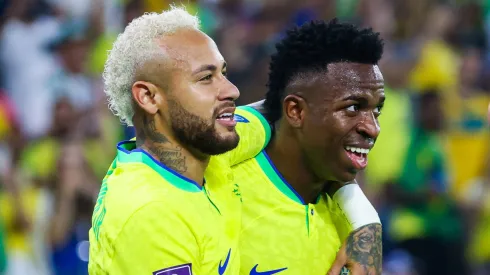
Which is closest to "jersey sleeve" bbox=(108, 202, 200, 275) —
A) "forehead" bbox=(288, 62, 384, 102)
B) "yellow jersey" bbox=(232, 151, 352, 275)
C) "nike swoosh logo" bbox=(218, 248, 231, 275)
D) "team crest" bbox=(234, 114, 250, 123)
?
"nike swoosh logo" bbox=(218, 248, 231, 275)

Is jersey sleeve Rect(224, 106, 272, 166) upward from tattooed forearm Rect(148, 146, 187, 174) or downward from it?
upward

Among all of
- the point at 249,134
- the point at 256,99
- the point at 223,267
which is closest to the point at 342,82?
the point at 249,134

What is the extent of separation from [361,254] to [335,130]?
490 millimetres

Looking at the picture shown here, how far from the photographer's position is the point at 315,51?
11.8 feet

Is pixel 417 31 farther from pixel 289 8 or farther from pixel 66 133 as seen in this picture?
pixel 66 133

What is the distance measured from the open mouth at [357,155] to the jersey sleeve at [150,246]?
88 centimetres

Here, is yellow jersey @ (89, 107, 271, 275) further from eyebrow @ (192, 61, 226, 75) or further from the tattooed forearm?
eyebrow @ (192, 61, 226, 75)

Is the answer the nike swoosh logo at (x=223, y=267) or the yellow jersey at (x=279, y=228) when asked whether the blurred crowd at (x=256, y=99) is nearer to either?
the yellow jersey at (x=279, y=228)

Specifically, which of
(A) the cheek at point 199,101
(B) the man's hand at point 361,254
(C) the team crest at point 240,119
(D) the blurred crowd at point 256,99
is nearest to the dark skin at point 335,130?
(B) the man's hand at point 361,254

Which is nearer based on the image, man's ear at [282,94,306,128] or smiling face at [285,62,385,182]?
smiling face at [285,62,385,182]

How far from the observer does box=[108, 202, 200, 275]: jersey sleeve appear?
289 centimetres

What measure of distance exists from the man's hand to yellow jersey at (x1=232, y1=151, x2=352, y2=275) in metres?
0.07

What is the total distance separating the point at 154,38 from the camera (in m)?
3.21

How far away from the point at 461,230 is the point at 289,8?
8.83ft
